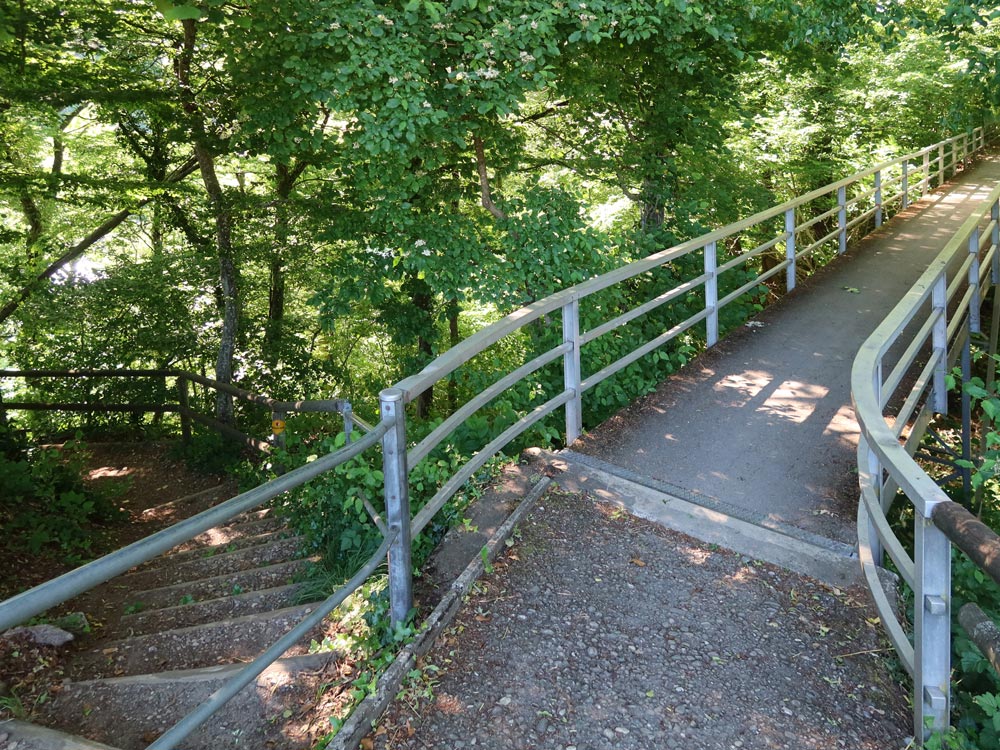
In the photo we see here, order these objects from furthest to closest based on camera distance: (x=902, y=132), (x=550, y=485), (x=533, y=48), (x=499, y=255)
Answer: (x=902, y=132)
(x=499, y=255)
(x=533, y=48)
(x=550, y=485)

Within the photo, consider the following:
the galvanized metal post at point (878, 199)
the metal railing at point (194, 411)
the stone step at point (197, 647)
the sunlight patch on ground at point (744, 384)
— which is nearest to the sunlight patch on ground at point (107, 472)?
the metal railing at point (194, 411)

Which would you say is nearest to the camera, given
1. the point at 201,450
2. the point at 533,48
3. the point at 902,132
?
the point at 533,48

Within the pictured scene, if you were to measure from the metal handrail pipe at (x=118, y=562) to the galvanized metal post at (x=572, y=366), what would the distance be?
2.67m

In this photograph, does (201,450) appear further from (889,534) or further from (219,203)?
(889,534)

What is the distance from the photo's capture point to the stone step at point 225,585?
5.20 m

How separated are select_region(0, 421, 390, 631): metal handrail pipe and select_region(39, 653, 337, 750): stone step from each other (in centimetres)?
111

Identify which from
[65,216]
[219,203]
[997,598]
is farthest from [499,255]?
[65,216]

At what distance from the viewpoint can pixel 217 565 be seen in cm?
596

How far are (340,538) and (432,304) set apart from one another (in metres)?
7.93

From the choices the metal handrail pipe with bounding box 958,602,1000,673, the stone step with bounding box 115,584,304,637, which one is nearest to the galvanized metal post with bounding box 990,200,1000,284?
the metal handrail pipe with bounding box 958,602,1000,673

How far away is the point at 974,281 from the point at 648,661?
613cm

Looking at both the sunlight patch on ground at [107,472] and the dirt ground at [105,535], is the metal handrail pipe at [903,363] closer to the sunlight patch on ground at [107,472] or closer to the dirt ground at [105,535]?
the dirt ground at [105,535]

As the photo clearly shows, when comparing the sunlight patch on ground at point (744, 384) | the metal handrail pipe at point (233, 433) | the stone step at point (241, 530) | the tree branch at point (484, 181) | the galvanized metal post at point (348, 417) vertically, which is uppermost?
the tree branch at point (484, 181)

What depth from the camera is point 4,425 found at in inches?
383
